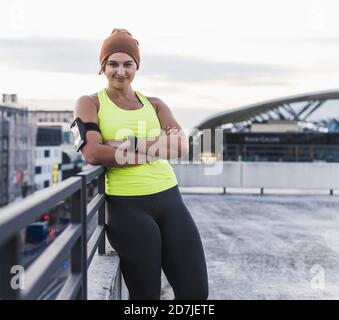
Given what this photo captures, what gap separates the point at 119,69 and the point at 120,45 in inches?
6.0

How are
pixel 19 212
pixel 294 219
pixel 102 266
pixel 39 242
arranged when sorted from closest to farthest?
pixel 19 212, pixel 102 266, pixel 294 219, pixel 39 242

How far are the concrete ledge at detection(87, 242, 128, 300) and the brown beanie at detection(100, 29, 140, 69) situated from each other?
1482mm

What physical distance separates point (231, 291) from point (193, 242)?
2.04m

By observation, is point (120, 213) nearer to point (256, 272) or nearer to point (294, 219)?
point (256, 272)

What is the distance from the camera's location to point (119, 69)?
329 centimetres

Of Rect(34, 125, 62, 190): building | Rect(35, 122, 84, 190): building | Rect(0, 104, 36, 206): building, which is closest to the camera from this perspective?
Rect(0, 104, 36, 206): building

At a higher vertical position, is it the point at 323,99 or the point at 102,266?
the point at 323,99

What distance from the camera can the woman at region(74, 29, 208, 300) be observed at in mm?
3070

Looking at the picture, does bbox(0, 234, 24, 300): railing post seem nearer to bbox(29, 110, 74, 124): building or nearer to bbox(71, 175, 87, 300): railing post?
bbox(71, 175, 87, 300): railing post

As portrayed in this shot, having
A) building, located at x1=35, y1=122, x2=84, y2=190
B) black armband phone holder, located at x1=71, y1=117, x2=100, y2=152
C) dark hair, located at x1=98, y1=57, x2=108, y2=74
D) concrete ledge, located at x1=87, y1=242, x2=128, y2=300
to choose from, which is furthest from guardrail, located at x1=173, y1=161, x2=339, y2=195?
building, located at x1=35, y1=122, x2=84, y2=190

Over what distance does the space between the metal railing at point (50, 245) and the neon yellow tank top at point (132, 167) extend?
0.59 ft

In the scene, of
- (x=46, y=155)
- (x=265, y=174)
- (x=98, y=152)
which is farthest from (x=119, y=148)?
(x=46, y=155)

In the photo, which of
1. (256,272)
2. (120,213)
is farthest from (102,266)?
(256,272)

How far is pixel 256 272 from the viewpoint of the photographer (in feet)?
18.5
